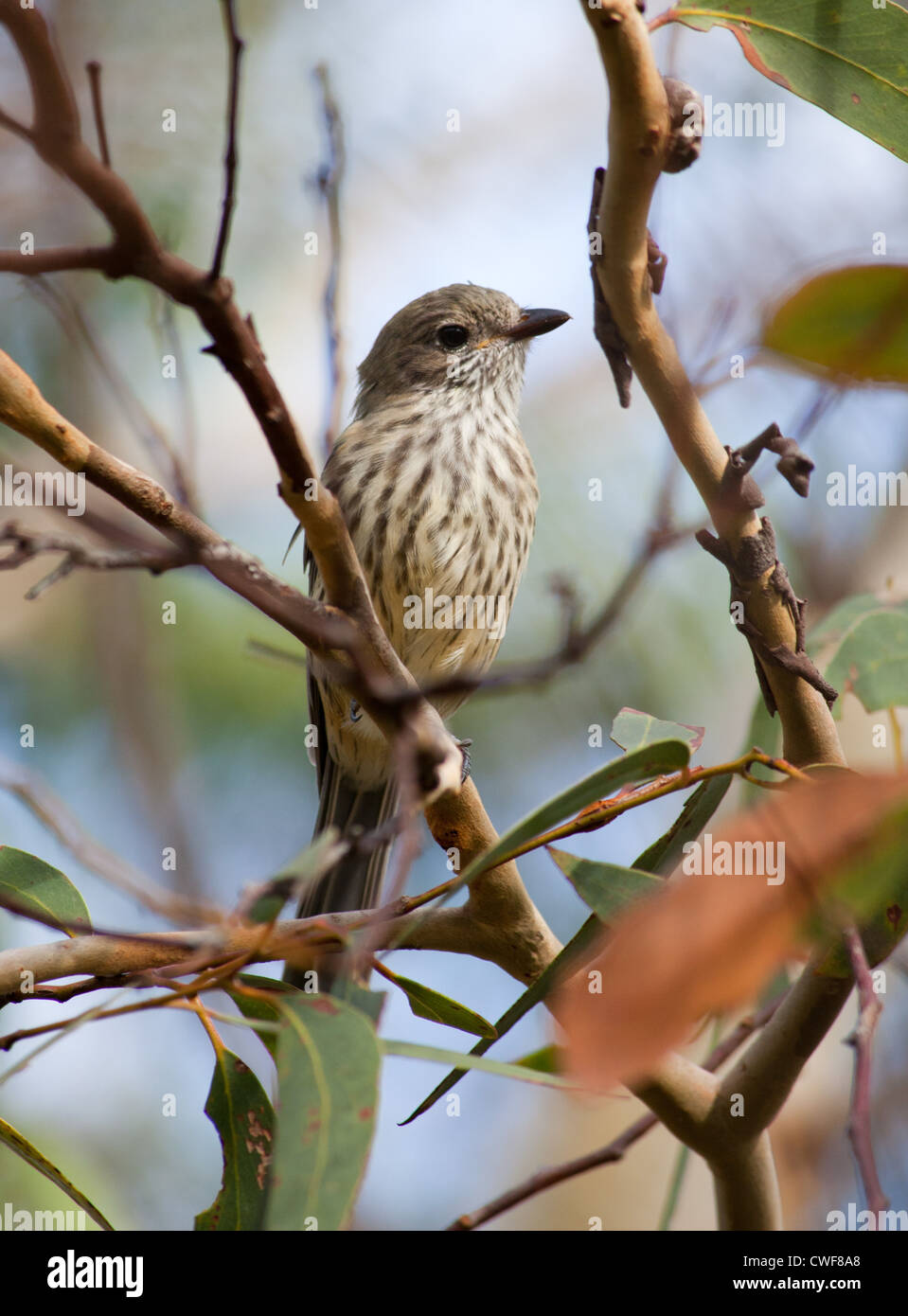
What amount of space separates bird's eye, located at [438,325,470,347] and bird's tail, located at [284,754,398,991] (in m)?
1.40

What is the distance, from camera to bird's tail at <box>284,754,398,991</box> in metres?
3.52

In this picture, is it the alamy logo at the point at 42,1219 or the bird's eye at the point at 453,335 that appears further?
the bird's eye at the point at 453,335

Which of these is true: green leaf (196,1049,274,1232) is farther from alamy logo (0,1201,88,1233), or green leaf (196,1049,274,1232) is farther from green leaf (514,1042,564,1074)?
alamy logo (0,1201,88,1233)

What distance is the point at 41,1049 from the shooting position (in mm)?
1405

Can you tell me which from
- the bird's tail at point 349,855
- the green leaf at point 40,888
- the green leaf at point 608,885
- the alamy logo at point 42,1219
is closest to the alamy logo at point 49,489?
the green leaf at point 40,888

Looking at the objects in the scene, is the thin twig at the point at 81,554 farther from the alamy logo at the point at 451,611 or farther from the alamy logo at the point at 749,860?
the alamy logo at the point at 451,611

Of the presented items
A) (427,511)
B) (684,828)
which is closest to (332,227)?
(427,511)

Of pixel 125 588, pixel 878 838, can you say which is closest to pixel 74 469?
pixel 878 838

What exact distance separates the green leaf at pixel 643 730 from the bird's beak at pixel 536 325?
2274 millimetres

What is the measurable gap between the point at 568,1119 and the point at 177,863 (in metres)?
2.17

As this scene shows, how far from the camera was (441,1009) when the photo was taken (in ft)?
6.35

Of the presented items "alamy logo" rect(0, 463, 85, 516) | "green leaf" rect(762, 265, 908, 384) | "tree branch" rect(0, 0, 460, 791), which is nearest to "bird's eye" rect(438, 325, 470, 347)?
"alamy logo" rect(0, 463, 85, 516)

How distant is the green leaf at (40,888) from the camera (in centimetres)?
197

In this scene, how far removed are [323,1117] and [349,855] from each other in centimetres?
200
